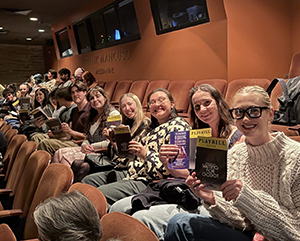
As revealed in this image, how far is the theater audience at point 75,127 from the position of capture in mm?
3693

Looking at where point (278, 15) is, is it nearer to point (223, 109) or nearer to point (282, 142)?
point (223, 109)

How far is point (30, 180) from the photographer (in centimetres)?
211

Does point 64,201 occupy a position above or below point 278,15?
below

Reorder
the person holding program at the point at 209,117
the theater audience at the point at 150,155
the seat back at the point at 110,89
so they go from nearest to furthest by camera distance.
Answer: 1. the person holding program at the point at 209,117
2. the theater audience at the point at 150,155
3. the seat back at the point at 110,89

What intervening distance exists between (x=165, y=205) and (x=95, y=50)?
732 centimetres

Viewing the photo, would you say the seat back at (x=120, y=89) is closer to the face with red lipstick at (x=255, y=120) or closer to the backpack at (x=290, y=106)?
the backpack at (x=290, y=106)

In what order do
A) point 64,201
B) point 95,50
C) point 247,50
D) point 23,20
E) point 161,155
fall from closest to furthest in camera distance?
point 64,201 → point 161,155 → point 247,50 → point 95,50 → point 23,20

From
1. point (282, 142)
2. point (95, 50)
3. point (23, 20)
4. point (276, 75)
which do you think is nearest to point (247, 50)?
point (276, 75)

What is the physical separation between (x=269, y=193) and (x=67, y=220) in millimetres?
798

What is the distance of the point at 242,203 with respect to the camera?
1.17 meters

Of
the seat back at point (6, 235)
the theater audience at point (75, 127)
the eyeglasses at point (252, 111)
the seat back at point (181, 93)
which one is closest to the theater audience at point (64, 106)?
the theater audience at point (75, 127)

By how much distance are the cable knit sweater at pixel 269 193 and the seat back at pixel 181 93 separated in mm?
2860

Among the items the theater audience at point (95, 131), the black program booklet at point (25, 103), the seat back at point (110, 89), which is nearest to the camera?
the theater audience at point (95, 131)

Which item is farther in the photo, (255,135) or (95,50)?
(95,50)
